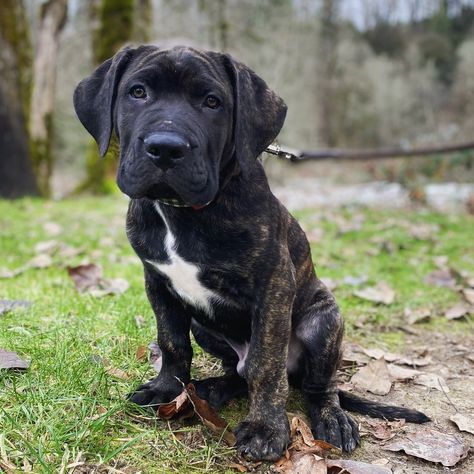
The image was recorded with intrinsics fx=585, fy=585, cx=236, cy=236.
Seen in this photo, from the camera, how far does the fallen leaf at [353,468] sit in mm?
2436

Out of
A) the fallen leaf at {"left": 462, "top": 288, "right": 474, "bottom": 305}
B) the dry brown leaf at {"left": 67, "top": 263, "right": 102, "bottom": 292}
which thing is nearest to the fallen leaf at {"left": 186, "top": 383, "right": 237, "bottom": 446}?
the dry brown leaf at {"left": 67, "top": 263, "right": 102, "bottom": 292}

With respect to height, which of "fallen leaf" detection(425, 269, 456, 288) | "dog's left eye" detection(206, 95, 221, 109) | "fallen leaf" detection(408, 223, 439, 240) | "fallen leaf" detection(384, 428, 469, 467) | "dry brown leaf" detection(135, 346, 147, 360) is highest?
"dog's left eye" detection(206, 95, 221, 109)

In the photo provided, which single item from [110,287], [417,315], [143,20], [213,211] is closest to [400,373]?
[417,315]

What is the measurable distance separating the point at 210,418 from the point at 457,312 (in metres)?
2.95

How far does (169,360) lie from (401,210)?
8975 mm

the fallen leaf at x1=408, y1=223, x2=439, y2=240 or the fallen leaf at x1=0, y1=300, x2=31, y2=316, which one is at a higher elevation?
the fallen leaf at x1=0, y1=300, x2=31, y2=316

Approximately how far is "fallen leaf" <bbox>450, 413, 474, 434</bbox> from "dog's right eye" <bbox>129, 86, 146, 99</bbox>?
2.23m

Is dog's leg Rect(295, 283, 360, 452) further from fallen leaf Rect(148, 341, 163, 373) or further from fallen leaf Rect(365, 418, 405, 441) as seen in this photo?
fallen leaf Rect(148, 341, 163, 373)

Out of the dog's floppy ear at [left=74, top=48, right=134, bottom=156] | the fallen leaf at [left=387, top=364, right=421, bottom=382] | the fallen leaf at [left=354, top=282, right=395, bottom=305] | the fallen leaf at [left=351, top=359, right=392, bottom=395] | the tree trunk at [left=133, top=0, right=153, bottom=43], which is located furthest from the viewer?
the tree trunk at [left=133, top=0, right=153, bottom=43]

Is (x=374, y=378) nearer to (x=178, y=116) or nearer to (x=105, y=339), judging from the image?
(x=105, y=339)

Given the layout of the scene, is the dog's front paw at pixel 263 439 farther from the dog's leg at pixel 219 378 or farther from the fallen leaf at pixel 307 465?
the dog's leg at pixel 219 378

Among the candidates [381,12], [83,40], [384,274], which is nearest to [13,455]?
[384,274]

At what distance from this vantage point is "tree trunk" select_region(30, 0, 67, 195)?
12234mm

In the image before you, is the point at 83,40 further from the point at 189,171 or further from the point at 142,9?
the point at 189,171
